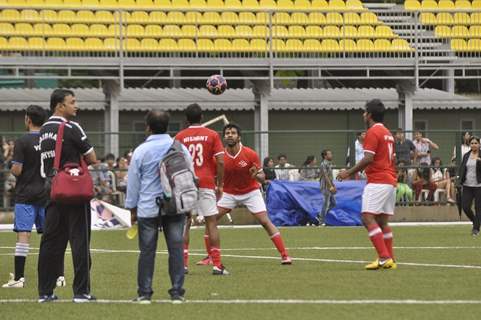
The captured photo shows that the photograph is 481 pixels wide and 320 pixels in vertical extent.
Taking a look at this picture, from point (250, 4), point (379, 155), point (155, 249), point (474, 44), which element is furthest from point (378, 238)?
point (474, 44)

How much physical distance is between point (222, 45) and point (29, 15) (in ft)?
17.7

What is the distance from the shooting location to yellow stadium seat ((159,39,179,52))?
35562mm

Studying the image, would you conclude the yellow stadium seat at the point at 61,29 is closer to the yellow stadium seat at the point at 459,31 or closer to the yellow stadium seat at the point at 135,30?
the yellow stadium seat at the point at 135,30

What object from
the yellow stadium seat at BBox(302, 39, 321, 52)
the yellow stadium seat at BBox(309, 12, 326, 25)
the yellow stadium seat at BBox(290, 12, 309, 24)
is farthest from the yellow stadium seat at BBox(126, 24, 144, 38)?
the yellow stadium seat at BBox(309, 12, 326, 25)

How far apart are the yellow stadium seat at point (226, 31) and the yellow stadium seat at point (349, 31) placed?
3172 millimetres

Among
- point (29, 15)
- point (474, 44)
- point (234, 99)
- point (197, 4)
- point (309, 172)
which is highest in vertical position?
point (197, 4)

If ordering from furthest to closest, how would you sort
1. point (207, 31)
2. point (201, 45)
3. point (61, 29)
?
point (207, 31) → point (201, 45) → point (61, 29)

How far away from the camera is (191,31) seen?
36375 mm

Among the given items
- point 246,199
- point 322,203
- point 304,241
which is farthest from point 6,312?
point 322,203

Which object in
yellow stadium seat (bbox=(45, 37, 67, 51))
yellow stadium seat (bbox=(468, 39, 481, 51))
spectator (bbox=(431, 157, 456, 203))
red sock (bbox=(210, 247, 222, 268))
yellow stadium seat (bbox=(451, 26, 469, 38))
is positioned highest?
yellow stadium seat (bbox=(451, 26, 469, 38))

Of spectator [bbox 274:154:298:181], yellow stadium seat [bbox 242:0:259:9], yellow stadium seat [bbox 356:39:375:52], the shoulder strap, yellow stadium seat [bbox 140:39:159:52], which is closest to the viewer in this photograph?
the shoulder strap

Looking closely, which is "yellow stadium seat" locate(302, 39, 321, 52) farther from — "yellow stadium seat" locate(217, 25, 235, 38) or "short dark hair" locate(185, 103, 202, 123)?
"short dark hair" locate(185, 103, 202, 123)

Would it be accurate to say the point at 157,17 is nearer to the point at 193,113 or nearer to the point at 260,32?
the point at 260,32

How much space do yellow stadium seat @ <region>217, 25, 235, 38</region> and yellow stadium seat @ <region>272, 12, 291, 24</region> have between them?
1.30 m
